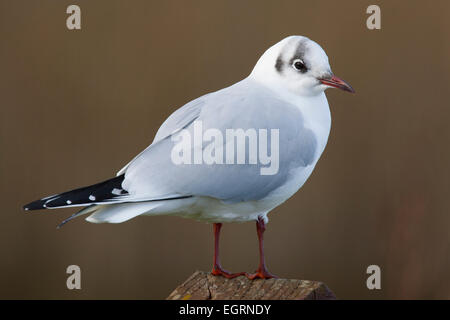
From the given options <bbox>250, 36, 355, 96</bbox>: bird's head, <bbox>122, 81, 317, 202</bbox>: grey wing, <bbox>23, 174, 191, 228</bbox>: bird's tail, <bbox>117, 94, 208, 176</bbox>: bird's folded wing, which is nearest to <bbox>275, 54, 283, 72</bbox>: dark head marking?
<bbox>250, 36, 355, 96</bbox>: bird's head

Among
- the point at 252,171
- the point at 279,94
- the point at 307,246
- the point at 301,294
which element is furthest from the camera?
the point at 307,246

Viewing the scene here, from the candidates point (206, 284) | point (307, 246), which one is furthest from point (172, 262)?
point (206, 284)

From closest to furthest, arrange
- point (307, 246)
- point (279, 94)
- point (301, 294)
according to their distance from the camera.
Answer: point (301, 294) < point (279, 94) < point (307, 246)

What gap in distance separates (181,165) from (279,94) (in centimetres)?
45

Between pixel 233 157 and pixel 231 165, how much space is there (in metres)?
0.03

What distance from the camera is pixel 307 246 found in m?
3.87

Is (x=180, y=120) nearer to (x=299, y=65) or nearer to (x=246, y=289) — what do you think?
(x=299, y=65)

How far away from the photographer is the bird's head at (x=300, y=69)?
2.76m

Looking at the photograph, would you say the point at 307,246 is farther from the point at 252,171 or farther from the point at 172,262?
the point at 252,171

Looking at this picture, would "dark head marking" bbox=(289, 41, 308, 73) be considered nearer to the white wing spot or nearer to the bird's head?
the bird's head

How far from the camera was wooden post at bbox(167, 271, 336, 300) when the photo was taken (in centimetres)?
246

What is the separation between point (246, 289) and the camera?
261cm

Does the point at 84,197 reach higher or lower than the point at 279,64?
lower

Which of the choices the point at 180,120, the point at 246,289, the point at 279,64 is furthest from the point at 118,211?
the point at 279,64
